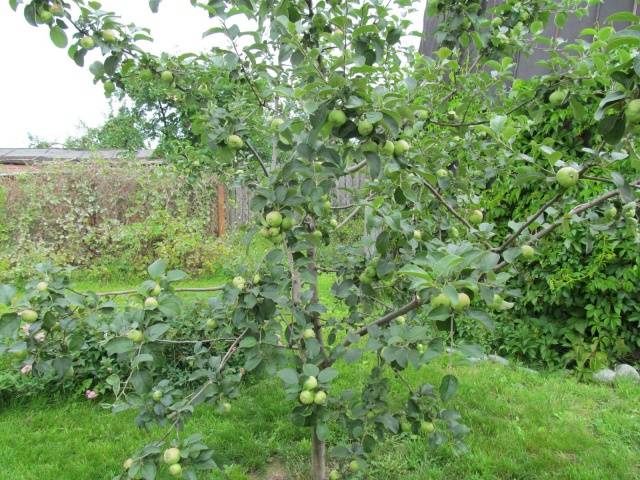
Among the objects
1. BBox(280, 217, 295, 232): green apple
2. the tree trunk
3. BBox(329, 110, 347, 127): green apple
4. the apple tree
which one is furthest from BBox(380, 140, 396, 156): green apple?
the tree trunk

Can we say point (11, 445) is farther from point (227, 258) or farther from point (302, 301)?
point (227, 258)

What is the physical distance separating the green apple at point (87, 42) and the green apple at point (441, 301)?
128 cm

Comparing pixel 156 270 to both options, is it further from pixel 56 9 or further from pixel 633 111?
pixel 633 111

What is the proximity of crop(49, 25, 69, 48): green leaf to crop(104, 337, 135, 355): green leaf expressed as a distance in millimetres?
908

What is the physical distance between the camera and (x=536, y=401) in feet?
9.52

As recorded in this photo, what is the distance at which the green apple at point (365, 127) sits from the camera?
3.40ft

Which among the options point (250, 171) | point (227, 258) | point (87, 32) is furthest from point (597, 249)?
point (227, 258)

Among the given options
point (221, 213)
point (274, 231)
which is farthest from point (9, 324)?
point (221, 213)

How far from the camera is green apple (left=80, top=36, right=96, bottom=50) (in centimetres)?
142

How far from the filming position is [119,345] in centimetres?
122

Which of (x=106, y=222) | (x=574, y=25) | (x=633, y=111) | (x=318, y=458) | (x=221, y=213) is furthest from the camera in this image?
(x=221, y=213)

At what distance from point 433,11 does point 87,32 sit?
134 centimetres

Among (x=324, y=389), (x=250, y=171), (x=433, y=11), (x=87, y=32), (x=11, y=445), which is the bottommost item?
(x=11, y=445)

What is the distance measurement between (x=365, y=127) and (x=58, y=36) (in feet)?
3.36
